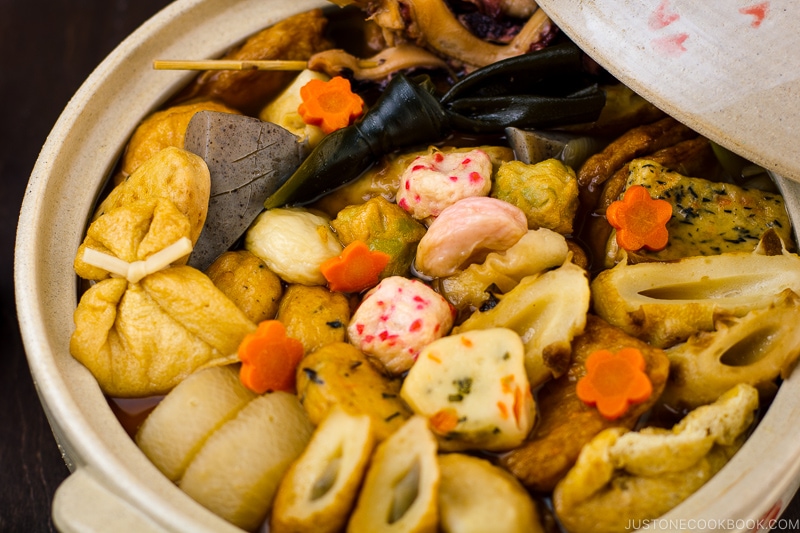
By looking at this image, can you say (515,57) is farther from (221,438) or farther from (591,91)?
(221,438)

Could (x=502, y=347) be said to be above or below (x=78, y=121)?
below

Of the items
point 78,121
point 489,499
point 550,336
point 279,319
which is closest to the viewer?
point 489,499

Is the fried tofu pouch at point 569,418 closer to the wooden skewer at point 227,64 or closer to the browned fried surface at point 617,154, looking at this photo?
the browned fried surface at point 617,154

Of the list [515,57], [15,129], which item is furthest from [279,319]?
[15,129]

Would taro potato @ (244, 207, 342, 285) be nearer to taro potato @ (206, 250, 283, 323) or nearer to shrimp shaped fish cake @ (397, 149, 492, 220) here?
taro potato @ (206, 250, 283, 323)

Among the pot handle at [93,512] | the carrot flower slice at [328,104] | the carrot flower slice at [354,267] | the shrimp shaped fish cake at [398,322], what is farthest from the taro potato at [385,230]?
the pot handle at [93,512]
